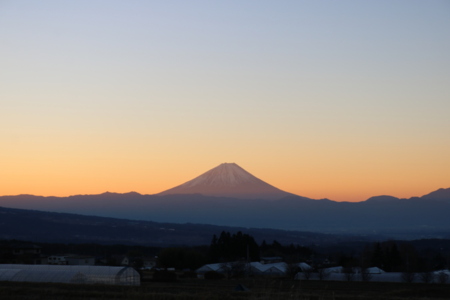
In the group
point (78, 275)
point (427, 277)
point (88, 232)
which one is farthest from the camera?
point (88, 232)

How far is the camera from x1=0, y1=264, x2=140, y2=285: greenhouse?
116ft

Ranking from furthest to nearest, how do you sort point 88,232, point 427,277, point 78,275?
point 88,232
point 427,277
point 78,275

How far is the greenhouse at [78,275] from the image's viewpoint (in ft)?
116

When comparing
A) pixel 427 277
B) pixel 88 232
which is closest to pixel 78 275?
pixel 427 277

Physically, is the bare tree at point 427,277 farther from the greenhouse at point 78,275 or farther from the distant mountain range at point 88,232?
the distant mountain range at point 88,232

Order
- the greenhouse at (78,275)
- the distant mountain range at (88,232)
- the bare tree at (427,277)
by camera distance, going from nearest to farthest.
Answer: the greenhouse at (78,275) → the bare tree at (427,277) → the distant mountain range at (88,232)

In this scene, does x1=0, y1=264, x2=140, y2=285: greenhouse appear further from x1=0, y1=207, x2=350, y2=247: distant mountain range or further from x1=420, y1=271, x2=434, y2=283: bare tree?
x1=0, y1=207, x2=350, y2=247: distant mountain range

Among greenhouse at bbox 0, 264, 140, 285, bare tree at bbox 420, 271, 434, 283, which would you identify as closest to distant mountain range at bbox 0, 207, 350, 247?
bare tree at bbox 420, 271, 434, 283

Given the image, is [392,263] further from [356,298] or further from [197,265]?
[356,298]

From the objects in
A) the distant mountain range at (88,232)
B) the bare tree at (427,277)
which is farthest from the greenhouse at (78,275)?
the distant mountain range at (88,232)

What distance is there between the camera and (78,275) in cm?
3547

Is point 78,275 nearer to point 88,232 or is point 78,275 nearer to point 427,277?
point 427,277

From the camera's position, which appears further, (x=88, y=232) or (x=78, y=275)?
(x=88, y=232)

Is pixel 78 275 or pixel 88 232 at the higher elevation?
pixel 88 232
